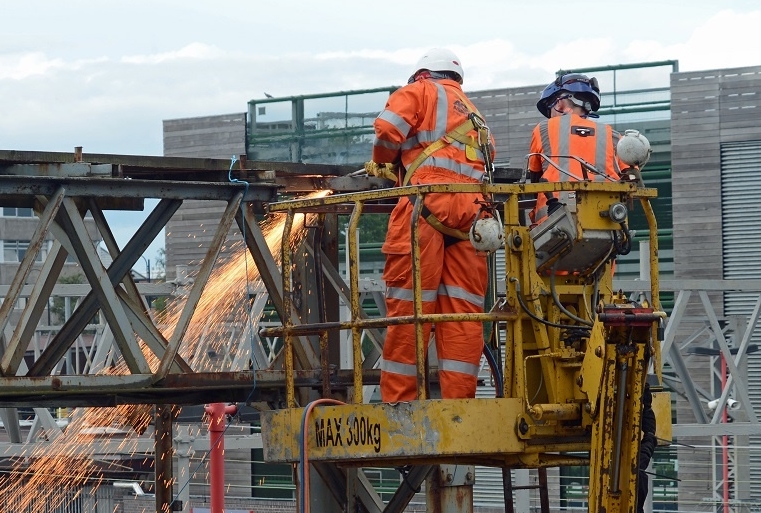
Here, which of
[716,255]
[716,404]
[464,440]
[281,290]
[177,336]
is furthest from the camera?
[716,255]

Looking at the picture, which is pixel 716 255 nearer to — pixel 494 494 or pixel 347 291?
pixel 494 494

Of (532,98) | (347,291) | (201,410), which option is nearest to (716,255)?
(532,98)

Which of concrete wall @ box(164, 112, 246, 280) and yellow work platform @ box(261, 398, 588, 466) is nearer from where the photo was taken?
yellow work platform @ box(261, 398, 588, 466)

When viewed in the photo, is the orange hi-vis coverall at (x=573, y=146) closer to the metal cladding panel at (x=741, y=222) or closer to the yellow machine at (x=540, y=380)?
the yellow machine at (x=540, y=380)

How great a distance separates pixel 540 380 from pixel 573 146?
1.45m

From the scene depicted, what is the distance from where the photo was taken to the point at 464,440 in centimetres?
711

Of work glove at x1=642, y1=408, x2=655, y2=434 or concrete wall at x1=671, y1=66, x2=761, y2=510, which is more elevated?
concrete wall at x1=671, y1=66, x2=761, y2=510

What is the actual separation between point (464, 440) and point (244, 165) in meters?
2.59

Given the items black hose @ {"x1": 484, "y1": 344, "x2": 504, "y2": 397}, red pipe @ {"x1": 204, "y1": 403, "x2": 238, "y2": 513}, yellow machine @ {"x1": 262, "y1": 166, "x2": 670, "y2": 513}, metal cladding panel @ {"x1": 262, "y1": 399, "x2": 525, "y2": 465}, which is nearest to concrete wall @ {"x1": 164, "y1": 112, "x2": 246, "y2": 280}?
red pipe @ {"x1": 204, "y1": 403, "x2": 238, "y2": 513}

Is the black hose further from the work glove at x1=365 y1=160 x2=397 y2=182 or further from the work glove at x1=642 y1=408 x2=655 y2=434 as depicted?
the work glove at x1=642 y1=408 x2=655 y2=434

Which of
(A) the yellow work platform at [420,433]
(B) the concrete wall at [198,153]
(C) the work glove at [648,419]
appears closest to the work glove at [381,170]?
(A) the yellow work platform at [420,433]

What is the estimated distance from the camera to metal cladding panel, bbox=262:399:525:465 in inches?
280

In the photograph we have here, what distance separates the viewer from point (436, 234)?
795 cm

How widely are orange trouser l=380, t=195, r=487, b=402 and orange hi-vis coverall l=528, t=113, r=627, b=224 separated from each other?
59 cm
